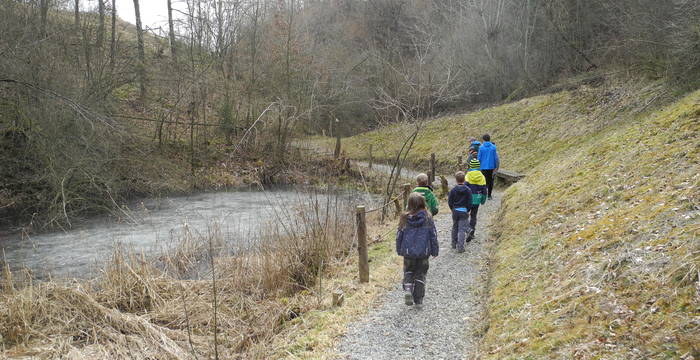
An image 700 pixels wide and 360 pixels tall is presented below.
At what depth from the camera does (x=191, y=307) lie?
24.5 ft

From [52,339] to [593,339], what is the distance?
21.5 feet

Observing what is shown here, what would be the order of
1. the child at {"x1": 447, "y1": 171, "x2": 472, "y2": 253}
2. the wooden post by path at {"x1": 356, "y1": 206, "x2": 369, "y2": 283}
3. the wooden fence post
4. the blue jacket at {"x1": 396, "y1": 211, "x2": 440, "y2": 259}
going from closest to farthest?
the blue jacket at {"x1": 396, "y1": 211, "x2": 440, "y2": 259} → the wooden fence post → the wooden post by path at {"x1": 356, "y1": 206, "x2": 369, "y2": 283} → the child at {"x1": 447, "y1": 171, "x2": 472, "y2": 253}

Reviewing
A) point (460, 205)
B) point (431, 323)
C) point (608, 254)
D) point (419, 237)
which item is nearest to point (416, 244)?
point (419, 237)

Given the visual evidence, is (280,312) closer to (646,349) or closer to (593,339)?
(593,339)

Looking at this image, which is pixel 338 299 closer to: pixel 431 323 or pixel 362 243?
pixel 362 243

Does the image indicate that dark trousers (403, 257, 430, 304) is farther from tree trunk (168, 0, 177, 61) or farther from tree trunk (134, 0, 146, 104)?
tree trunk (168, 0, 177, 61)

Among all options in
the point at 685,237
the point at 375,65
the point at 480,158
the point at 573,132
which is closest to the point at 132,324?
the point at 685,237

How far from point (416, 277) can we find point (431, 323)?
0.69 meters

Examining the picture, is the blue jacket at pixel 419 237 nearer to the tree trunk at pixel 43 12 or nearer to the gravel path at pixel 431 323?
the gravel path at pixel 431 323

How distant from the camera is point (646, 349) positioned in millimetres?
3512

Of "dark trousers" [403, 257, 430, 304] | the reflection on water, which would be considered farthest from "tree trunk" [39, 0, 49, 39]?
"dark trousers" [403, 257, 430, 304]

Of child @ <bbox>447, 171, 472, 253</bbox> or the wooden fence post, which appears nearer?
Result: the wooden fence post

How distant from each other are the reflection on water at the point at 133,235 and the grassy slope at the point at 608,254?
3.77 meters

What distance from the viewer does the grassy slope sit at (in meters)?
3.83
